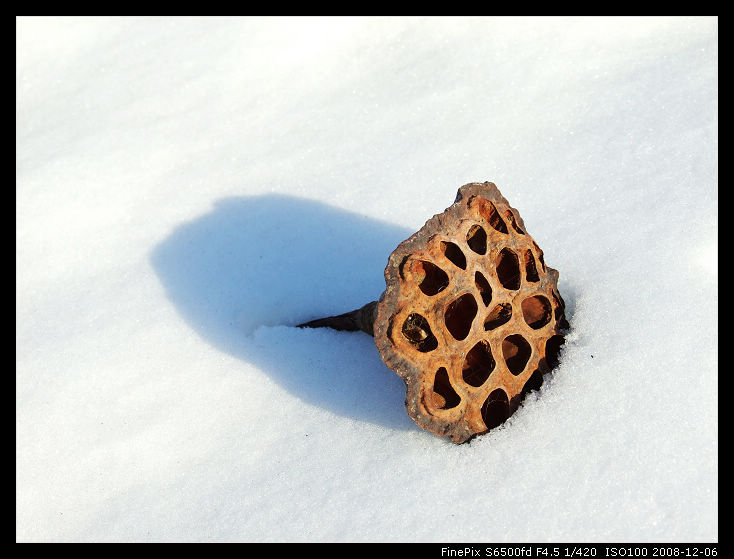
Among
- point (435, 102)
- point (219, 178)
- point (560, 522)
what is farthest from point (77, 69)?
point (560, 522)

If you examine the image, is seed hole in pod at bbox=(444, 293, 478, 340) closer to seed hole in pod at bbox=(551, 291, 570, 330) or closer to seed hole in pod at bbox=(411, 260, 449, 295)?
seed hole in pod at bbox=(411, 260, 449, 295)

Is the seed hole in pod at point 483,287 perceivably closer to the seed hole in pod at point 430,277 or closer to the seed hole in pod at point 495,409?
the seed hole in pod at point 430,277

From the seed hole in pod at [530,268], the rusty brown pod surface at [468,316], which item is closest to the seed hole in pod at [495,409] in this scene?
the rusty brown pod surface at [468,316]

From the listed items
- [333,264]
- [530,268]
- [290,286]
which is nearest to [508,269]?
[530,268]

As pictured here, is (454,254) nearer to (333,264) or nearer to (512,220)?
(512,220)

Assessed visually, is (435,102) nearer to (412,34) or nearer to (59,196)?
(412,34)

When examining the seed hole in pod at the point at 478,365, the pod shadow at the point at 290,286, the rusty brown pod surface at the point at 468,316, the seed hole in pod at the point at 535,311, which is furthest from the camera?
the pod shadow at the point at 290,286

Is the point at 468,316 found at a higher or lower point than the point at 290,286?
higher
